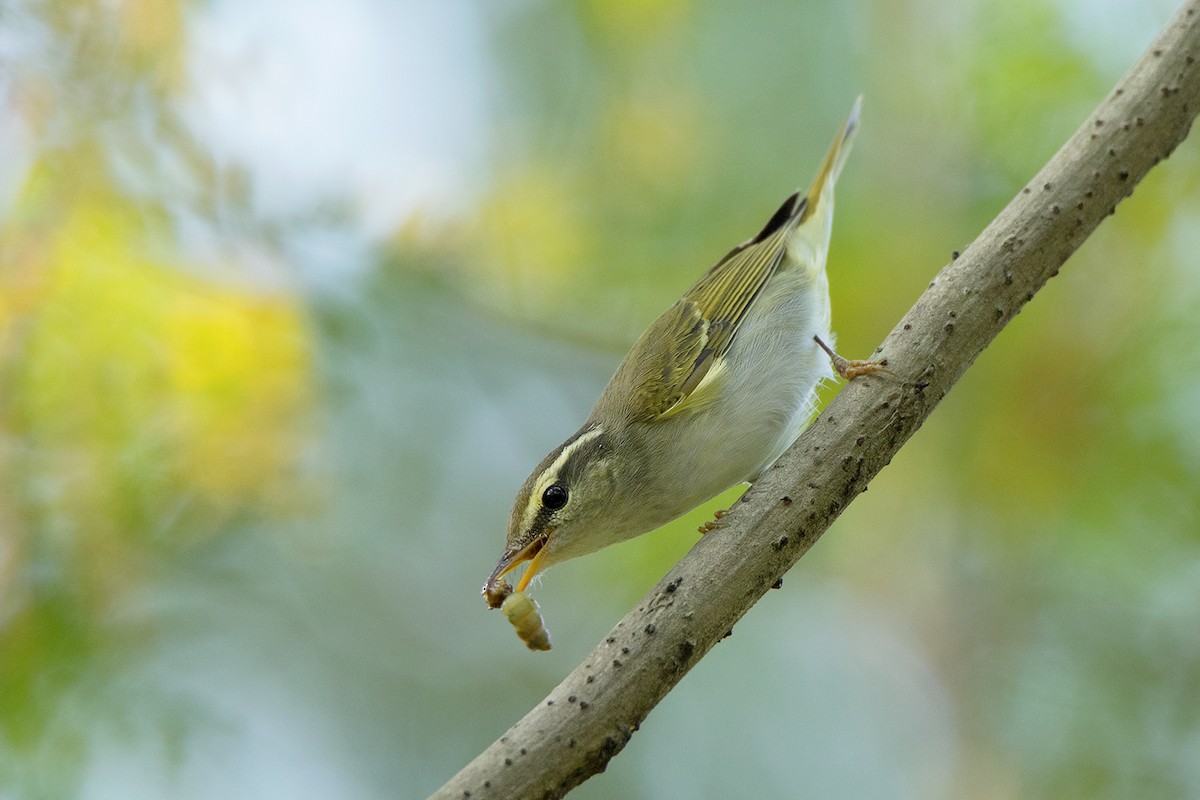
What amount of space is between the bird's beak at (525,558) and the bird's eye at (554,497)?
4.4 inches

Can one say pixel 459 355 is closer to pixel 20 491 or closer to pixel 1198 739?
pixel 20 491

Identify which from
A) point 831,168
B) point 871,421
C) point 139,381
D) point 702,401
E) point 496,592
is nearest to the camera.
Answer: point 871,421

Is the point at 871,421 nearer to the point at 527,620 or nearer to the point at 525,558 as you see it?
the point at 527,620

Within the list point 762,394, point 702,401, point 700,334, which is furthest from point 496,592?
point 700,334

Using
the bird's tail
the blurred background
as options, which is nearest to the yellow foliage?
the blurred background

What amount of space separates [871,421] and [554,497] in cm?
137

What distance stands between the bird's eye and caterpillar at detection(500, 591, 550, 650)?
1.86ft

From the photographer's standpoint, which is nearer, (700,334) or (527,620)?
(527,620)

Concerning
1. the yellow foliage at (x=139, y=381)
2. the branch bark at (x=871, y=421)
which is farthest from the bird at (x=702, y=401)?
the yellow foliage at (x=139, y=381)

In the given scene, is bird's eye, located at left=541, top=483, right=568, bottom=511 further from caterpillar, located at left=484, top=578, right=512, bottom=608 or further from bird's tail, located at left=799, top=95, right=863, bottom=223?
bird's tail, located at left=799, top=95, right=863, bottom=223

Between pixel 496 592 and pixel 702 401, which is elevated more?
pixel 702 401

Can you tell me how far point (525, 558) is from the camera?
397 cm

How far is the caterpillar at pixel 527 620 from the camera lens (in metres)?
3.36

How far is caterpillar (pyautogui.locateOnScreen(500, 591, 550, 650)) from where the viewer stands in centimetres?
336
